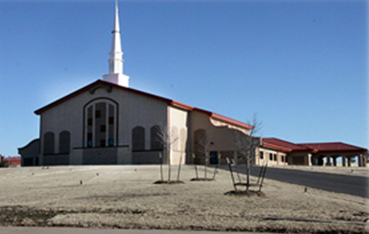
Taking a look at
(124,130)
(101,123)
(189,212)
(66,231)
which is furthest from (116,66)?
(66,231)

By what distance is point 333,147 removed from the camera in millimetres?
66625

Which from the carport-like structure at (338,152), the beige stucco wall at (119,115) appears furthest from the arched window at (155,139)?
the carport-like structure at (338,152)

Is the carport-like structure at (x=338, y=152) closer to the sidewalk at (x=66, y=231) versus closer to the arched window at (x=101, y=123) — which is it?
the arched window at (x=101, y=123)

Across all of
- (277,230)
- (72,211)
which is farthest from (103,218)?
(277,230)

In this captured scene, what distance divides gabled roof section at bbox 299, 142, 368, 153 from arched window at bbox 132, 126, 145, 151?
1183 inches

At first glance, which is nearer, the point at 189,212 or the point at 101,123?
the point at 189,212

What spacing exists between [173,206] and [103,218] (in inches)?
92.5

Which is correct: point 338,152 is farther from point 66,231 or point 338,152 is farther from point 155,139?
point 66,231

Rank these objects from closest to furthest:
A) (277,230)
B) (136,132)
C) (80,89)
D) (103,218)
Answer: (277,230) → (103,218) → (136,132) → (80,89)

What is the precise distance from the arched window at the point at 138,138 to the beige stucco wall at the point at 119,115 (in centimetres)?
38

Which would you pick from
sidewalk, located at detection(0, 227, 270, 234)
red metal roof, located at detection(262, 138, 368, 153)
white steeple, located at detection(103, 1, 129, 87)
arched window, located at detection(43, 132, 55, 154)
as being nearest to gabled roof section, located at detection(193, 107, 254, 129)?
red metal roof, located at detection(262, 138, 368, 153)

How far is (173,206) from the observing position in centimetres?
1380

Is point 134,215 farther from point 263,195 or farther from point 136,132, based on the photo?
point 136,132

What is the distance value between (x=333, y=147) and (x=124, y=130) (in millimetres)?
33561
